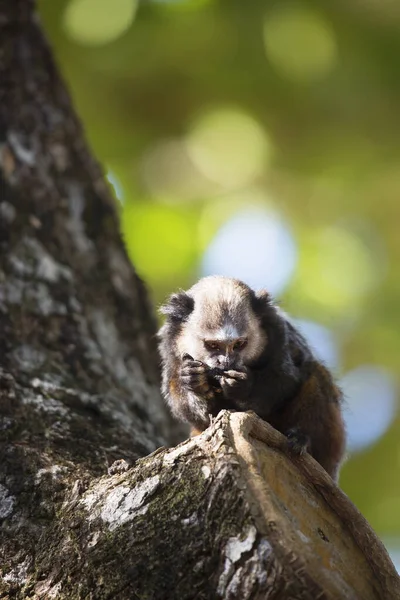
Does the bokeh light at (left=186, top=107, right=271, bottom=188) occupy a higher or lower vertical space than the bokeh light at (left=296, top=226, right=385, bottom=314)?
higher

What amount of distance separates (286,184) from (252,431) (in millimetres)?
4840

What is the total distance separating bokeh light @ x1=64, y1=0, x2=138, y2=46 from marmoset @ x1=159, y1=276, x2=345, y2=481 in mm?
3019

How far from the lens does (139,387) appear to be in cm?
463

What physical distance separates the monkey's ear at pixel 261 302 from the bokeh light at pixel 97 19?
10.4 ft

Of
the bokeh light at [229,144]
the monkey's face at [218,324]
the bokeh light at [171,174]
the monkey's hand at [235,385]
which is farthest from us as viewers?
the bokeh light at [171,174]

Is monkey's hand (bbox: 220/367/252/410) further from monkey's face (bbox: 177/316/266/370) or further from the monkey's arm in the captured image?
the monkey's arm

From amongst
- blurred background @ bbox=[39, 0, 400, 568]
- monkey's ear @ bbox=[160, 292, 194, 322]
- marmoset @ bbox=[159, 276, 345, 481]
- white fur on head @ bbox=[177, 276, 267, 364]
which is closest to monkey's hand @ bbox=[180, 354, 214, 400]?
marmoset @ bbox=[159, 276, 345, 481]

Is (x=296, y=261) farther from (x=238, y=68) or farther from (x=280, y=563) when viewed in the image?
(x=280, y=563)

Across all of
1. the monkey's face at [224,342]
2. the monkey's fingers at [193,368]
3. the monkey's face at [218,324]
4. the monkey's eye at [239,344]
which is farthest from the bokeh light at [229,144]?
the monkey's fingers at [193,368]

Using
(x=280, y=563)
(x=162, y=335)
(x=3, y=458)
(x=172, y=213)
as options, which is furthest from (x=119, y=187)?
(x=280, y=563)

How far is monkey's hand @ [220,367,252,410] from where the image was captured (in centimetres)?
402

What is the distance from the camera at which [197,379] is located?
161 inches

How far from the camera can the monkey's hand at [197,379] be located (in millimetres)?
4094

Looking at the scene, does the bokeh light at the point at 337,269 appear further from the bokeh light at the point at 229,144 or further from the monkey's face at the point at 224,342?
the monkey's face at the point at 224,342
